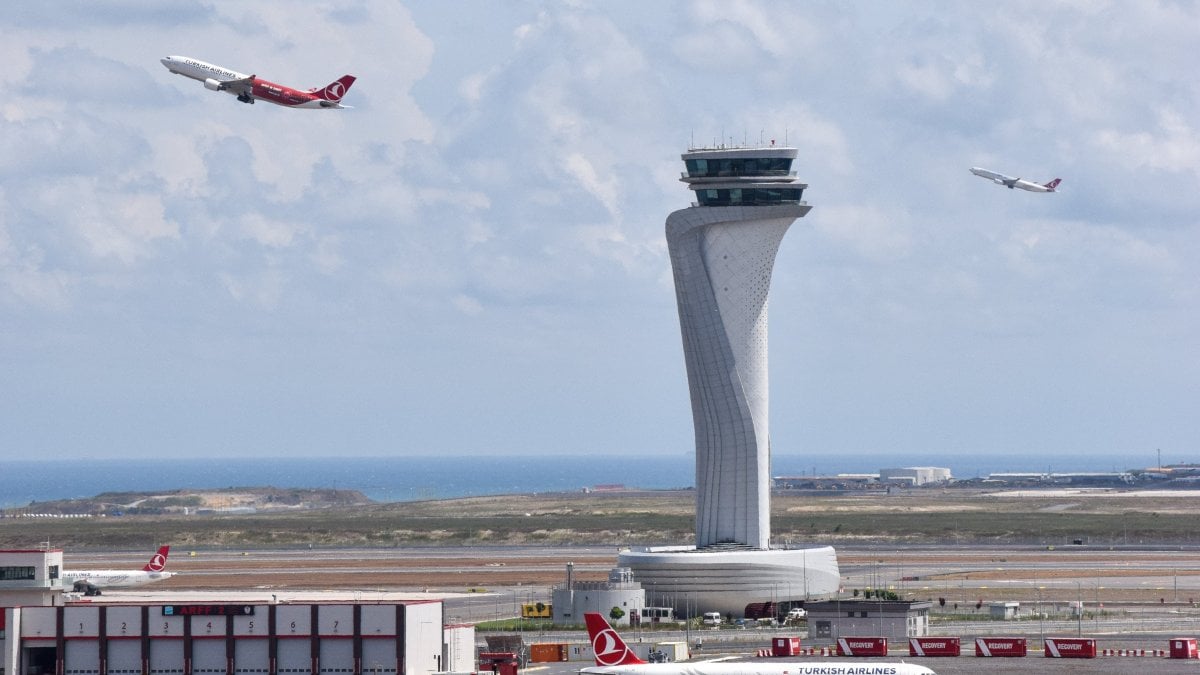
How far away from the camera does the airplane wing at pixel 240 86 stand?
12075 centimetres

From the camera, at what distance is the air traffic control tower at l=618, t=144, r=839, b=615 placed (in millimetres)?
130250

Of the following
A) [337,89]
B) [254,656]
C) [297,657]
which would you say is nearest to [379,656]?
[297,657]

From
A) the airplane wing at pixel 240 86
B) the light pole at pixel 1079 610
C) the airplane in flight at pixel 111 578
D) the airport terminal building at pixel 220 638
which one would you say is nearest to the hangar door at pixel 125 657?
the airport terminal building at pixel 220 638

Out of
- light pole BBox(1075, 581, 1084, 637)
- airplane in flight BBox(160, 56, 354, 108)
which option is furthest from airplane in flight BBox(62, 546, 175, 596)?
light pole BBox(1075, 581, 1084, 637)

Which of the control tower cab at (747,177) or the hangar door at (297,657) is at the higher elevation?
the control tower cab at (747,177)

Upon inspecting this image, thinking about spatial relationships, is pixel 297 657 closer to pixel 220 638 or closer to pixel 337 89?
pixel 220 638

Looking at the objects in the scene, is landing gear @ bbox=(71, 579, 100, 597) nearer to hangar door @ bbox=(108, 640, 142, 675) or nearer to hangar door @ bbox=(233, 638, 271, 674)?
hangar door @ bbox=(108, 640, 142, 675)

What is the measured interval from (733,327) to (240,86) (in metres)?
35.2

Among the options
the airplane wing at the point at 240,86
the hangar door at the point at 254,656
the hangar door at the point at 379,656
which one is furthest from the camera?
the airplane wing at the point at 240,86

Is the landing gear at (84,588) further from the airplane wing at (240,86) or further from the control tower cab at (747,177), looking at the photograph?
the control tower cab at (747,177)

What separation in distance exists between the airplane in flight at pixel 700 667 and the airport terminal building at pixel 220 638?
25.3ft

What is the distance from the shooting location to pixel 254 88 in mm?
120750

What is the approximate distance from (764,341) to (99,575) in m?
51.4

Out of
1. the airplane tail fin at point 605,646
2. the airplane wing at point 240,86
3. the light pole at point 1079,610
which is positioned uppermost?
the airplane wing at point 240,86
